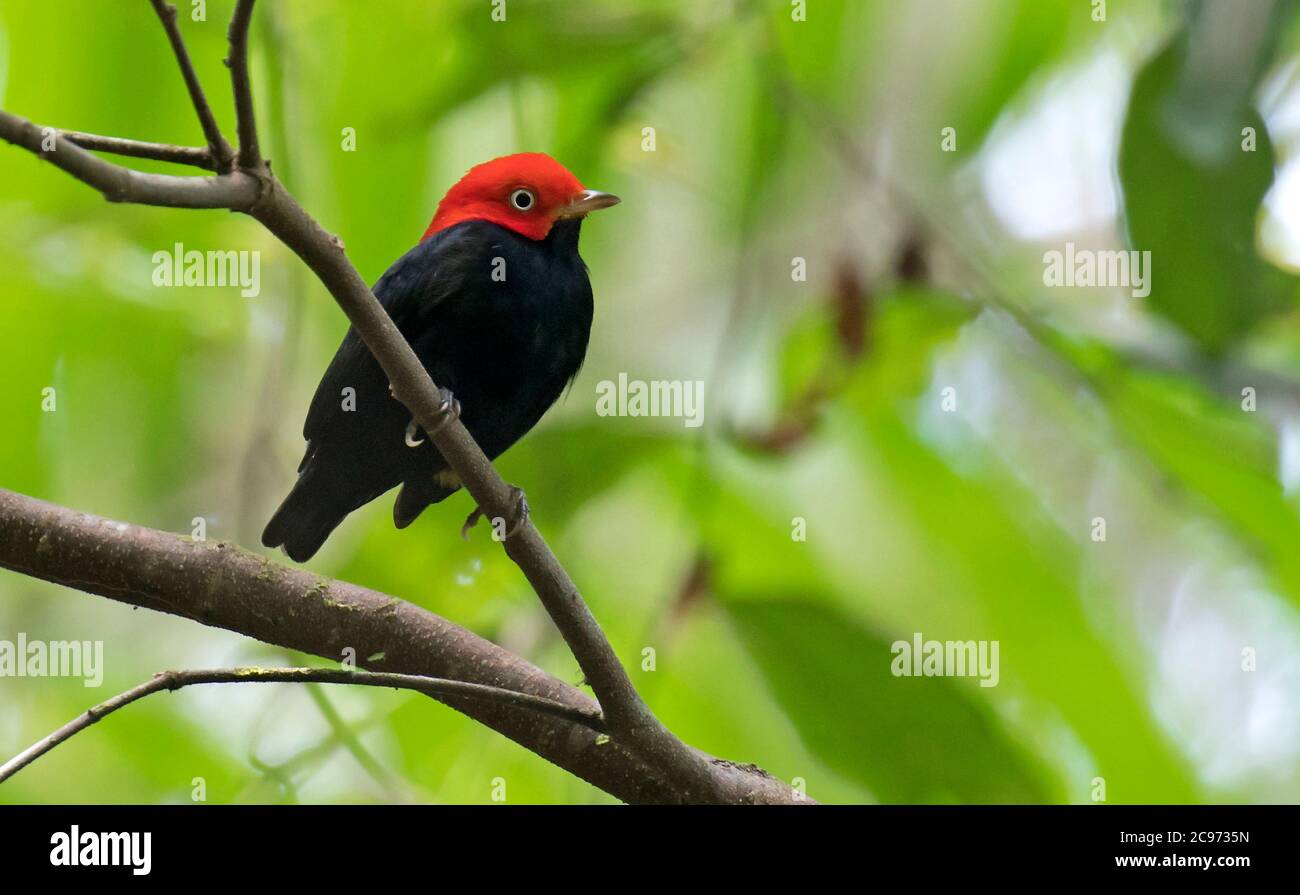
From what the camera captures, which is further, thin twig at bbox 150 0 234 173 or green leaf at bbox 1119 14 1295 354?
green leaf at bbox 1119 14 1295 354

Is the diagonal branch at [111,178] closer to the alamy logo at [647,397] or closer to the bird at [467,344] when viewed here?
the bird at [467,344]


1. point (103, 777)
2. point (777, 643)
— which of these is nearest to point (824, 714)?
point (777, 643)

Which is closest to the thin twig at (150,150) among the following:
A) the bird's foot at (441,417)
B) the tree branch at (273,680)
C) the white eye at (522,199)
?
the bird's foot at (441,417)

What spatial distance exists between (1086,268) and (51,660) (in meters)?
4.66

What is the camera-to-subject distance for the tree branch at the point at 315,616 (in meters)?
2.95

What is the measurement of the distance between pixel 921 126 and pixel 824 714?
130 inches

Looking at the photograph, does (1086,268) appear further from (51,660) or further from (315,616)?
(51,660)

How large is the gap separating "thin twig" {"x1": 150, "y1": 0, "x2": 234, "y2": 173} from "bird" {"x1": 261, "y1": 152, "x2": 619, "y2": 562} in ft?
5.13

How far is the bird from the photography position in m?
3.69

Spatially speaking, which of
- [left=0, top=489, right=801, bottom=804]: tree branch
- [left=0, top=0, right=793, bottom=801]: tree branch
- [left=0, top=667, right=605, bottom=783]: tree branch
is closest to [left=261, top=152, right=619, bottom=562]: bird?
[left=0, top=489, right=801, bottom=804]: tree branch

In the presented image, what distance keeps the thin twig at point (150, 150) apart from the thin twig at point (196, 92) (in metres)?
0.01

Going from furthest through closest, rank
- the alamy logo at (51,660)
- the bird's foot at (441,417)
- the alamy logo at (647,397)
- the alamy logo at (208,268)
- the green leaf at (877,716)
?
the alamy logo at (51,660), the alamy logo at (647,397), the alamy logo at (208,268), the green leaf at (877,716), the bird's foot at (441,417)

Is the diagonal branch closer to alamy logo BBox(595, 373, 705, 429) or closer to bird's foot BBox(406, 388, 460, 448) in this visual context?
bird's foot BBox(406, 388, 460, 448)
